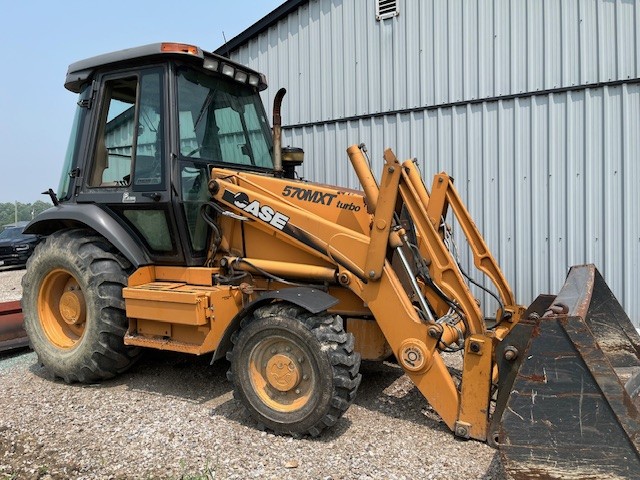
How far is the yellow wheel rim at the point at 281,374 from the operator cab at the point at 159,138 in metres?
1.19

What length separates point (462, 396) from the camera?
3188mm

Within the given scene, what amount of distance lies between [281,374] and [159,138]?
7.09ft

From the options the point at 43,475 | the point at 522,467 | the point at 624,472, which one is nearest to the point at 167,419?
A: the point at 43,475

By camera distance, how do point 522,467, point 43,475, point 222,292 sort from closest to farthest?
point 522,467 → point 43,475 → point 222,292

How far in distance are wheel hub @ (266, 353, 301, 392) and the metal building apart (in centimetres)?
358

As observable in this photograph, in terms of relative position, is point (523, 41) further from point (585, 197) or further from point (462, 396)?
point (462, 396)

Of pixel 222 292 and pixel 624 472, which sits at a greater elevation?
pixel 222 292

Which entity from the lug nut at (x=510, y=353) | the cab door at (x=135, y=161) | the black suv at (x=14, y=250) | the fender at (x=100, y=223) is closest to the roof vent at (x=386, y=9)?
the cab door at (x=135, y=161)

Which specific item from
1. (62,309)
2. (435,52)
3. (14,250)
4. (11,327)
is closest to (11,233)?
(14,250)

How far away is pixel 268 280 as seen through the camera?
14.0 ft

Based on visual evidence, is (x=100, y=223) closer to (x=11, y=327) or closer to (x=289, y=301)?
(x=289, y=301)

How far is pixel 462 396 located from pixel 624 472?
104 centimetres

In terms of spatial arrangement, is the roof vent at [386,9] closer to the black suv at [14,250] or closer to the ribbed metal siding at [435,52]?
the ribbed metal siding at [435,52]

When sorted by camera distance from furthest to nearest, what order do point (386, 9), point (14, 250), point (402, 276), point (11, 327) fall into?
1. point (14, 250)
2. point (386, 9)
3. point (11, 327)
4. point (402, 276)
